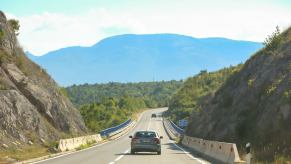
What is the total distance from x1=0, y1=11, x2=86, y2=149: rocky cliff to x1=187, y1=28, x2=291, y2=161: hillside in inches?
482

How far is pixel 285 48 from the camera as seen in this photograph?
1555 inches

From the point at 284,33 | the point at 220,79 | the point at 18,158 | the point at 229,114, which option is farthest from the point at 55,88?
the point at 220,79

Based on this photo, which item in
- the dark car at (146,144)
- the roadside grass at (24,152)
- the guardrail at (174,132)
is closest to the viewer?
the roadside grass at (24,152)

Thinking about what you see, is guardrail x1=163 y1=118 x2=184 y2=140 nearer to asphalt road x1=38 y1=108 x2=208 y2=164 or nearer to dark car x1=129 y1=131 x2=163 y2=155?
asphalt road x1=38 y1=108 x2=208 y2=164

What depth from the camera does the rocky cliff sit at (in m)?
32.9

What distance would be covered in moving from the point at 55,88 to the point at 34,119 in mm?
13371

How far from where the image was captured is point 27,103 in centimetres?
3669

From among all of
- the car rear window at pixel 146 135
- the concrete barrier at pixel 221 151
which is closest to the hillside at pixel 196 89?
the car rear window at pixel 146 135

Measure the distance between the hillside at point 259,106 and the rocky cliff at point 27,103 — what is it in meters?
12.3

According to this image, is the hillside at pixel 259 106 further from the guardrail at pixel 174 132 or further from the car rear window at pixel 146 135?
the guardrail at pixel 174 132

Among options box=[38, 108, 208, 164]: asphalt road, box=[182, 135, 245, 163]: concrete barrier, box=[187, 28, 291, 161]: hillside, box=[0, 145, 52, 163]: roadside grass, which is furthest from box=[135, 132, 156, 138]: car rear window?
box=[187, 28, 291, 161]: hillside

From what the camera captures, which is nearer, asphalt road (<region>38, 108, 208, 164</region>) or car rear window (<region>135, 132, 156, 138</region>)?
asphalt road (<region>38, 108, 208, 164</region>)

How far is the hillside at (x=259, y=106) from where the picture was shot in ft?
92.9

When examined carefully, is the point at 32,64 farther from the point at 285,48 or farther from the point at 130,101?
the point at 130,101
